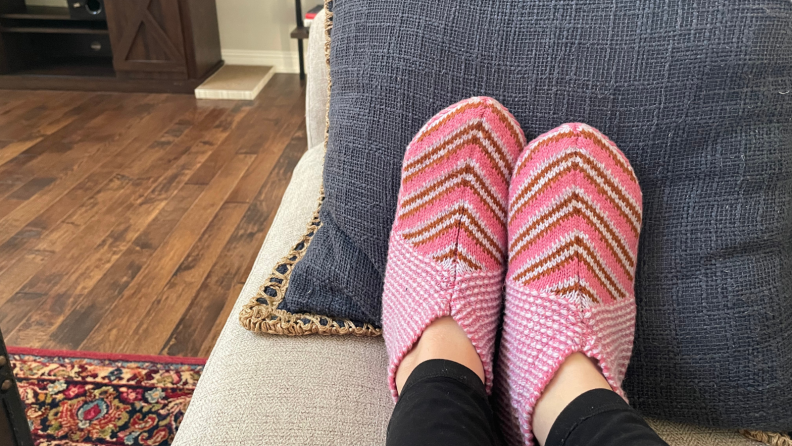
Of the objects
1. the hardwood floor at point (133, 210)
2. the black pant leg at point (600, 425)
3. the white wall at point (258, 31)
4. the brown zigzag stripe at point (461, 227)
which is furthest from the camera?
the white wall at point (258, 31)

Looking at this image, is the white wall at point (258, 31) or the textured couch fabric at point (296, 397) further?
the white wall at point (258, 31)

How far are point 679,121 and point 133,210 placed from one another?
1.53 metres

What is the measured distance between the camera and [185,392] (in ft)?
3.53

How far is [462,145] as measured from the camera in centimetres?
69

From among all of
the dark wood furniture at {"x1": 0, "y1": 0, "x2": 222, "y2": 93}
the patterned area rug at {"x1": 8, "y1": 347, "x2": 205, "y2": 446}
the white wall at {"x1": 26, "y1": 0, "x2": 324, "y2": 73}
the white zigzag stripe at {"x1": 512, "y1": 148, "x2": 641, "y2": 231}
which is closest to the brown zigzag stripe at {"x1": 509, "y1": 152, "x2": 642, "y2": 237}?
the white zigzag stripe at {"x1": 512, "y1": 148, "x2": 641, "y2": 231}

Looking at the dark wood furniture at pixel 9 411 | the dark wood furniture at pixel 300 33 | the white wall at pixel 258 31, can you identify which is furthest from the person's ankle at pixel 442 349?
the white wall at pixel 258 31

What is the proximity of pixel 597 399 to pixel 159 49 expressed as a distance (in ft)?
8.30

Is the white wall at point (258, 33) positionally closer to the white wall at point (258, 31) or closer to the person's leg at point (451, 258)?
the white wall at point (258, 31)

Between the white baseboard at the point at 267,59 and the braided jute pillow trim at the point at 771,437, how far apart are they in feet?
8.85

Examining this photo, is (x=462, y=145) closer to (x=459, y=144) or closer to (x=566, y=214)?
(x=459, y=144)

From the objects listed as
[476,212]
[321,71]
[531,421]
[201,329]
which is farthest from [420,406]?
[201,329]

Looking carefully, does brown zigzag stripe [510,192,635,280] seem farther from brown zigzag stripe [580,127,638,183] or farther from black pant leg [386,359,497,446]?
black pant leg [386,359,497,446]

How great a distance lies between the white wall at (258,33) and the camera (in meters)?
2.80

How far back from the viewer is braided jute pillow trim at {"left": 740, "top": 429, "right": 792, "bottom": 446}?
56 centimetres
